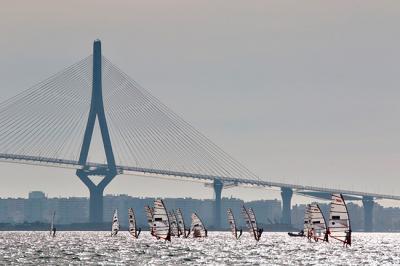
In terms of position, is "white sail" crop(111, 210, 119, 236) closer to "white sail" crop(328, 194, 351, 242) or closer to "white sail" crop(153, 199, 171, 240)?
"white sail" crop(153, 199, 171, 240)

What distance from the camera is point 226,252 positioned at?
10206cm

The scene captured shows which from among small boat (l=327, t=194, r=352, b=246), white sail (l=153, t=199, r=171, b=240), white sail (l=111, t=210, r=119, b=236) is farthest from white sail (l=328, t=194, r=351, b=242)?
white sail (l=111, t=210, r=119, b=236)

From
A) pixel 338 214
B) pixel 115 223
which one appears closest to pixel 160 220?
pixel 338 214

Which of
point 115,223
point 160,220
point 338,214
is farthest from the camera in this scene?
point 115,223

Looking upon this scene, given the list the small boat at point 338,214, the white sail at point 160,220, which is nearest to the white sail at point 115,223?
the white sail at point 160,220

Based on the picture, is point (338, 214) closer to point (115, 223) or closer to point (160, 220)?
point (160, 220)

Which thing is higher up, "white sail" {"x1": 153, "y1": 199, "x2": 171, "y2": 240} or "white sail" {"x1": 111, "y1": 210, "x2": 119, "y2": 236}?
"white sail" {"x1": 111, "y1": 210, "x2": 119, "y2": 236}

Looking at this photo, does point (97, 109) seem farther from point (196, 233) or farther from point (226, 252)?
point (226, 252)

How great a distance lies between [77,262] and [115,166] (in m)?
115

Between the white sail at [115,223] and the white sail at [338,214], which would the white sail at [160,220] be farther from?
the white sail at [115,223]

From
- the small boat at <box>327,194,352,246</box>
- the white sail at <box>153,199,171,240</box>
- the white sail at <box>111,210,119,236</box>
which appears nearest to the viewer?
the small boat at <box>327,194,352,246</box>

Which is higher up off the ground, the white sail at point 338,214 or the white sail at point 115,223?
the white sail at point 115,223

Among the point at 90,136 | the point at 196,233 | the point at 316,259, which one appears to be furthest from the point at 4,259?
the point at 90,136

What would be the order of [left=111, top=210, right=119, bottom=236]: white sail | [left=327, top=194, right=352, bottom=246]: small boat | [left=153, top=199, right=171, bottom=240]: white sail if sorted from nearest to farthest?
[left=327, top=194, right=352, bottom=246]: small boat, [left=153, top=199, right=171, bottom=240]: white sail, [left=111, top=210, right=119, bottom=236]: white sail
